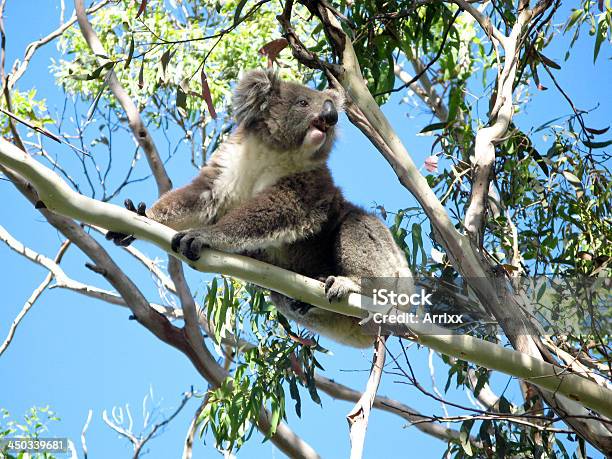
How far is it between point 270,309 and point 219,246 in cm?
149

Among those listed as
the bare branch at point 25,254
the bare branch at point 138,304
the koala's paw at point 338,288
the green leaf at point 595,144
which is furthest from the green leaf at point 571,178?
the bare branch at point 25,254

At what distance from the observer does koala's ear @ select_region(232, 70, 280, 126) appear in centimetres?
364

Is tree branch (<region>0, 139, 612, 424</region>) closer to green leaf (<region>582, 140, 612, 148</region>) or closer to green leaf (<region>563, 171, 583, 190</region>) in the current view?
green leaf (<region>563, 171, 583, 190</region>)

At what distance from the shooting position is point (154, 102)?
7.20 m

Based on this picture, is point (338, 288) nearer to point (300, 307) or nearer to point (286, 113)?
point (300, 307)

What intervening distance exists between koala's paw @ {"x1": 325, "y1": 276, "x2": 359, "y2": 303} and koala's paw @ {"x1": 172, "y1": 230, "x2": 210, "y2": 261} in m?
0.49

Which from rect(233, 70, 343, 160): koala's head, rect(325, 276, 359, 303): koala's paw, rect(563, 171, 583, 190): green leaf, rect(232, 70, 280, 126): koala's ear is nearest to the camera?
rect(325, 276, 359, 303): koala's paw

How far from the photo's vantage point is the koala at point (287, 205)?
10.3ft

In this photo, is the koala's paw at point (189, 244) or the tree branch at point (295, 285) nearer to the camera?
the tree branch at point (295, 285)

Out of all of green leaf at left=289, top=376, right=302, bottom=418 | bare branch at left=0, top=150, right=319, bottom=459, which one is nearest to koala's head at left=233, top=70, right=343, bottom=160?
green leaf at left=289, top=376, right=302, bottom=418

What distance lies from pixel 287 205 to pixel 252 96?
28.4 inches

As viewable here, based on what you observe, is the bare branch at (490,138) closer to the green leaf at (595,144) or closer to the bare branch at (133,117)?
the green leaf at (595,144)

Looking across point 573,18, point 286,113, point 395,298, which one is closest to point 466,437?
point 395,298

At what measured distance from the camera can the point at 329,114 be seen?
11.6 feet
